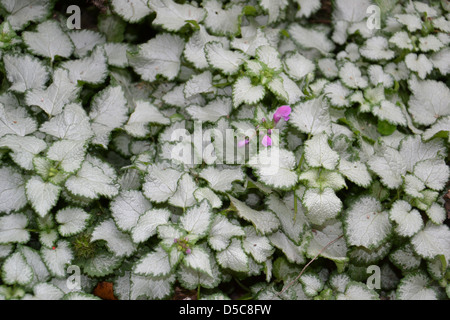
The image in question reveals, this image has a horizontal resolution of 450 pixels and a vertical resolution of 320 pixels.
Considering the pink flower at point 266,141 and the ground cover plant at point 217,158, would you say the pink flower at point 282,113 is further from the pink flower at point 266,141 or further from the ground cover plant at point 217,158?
the pink flower at point 266,141

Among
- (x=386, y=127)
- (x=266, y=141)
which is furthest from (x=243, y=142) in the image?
(x=386, y=127)

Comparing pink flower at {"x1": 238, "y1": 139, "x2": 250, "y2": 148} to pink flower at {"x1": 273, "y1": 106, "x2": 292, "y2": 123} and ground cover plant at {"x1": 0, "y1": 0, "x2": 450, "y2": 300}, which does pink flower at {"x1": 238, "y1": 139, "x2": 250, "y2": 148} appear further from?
pink flower at {"x1": 273, "y1": 106, "x2": 292, "y2": 123}

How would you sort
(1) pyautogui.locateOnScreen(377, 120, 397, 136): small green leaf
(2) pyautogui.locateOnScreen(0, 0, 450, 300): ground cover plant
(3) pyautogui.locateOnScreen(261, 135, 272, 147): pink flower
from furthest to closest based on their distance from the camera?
(1) pyautogui.locateOnScreen(377, 120, 397, 136): small green leaf < (3) pyautogui.locateOnScreen(261, 135, 272, 147): pink flower < (2) pyautogui.locateOnScreen(0, 0, 450, 300): ground cover plant

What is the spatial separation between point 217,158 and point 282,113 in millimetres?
354

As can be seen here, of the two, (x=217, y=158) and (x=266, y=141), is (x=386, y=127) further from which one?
(x=217, y=158)

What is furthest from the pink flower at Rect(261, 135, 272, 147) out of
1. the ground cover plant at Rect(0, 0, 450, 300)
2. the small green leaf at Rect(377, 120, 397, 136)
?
the small green leaf at Rect(377, 120, 397, 136)

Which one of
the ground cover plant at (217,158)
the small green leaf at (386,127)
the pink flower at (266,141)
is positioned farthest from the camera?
the small green leaf at (386,127)

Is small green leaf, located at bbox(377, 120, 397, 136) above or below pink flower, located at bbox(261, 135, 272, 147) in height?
below

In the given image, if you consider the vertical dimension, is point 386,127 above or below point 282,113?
below

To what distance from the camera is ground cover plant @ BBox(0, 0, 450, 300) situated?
1.74m

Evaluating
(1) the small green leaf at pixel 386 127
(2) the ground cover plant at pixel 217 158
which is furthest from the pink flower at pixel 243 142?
(1) the small green leaf at pixel 386 127

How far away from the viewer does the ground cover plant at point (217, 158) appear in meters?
1.74

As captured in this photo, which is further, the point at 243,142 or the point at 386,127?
the point at 386,127

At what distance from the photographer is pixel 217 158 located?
6.27 feet
